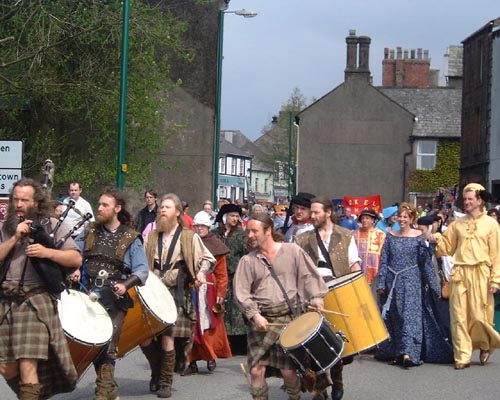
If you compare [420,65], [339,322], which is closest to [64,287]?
[339,322]

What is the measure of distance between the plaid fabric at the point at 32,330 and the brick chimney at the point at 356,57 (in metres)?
52.9

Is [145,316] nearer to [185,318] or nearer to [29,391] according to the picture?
[185,318]

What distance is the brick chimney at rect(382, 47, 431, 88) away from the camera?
69.2 metres

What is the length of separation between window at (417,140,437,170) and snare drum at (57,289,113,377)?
169ft

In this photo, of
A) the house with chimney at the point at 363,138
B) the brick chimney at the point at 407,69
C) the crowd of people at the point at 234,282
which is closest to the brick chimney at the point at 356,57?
the house with chimney at the point at 363,138

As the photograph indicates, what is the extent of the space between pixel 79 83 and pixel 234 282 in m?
18.9

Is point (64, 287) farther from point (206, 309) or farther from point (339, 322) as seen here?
point (206, 309)

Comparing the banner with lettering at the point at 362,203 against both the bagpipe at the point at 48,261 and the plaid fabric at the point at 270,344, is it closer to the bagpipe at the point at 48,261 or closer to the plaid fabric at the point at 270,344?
the plaid fabric at the point at 270,344

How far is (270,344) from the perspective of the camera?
25.9 feet

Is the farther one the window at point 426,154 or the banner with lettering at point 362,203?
the window at point 426,154

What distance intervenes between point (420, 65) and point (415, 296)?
5830 centimetres

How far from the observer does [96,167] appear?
2809cm

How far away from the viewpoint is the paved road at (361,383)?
9977mm

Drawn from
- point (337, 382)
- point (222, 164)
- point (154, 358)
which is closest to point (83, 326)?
point (154, 358)
